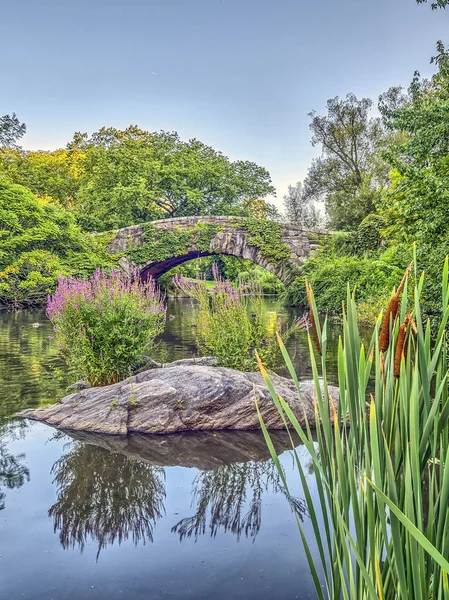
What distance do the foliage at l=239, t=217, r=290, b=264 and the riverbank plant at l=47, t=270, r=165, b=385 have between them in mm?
14729

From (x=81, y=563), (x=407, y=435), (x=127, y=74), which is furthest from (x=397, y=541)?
(x=127, y=74)

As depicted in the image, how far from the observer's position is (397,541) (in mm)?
1122

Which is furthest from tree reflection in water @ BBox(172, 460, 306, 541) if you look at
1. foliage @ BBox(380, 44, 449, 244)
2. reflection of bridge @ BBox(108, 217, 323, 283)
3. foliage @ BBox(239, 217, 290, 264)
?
reflection of bridge @ BBox(108, 217, 323, 283)

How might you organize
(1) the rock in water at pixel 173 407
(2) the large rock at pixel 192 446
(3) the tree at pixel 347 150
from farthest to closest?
(3) the tree at pixel 347 150, (1) the rock in water at pixel 173 407, (2) the large rock at pixel 192 446

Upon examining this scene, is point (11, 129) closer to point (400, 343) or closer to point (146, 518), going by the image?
point (146, 518)

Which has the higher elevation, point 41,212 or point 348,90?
point 348,90

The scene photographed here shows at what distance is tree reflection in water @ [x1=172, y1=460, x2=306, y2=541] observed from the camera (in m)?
3.61

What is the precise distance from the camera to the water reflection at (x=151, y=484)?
359cm

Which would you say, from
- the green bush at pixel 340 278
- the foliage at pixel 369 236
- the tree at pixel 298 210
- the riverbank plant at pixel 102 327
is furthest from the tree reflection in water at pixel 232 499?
the tree at pixel 298 210

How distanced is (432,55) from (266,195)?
2338 centimetres

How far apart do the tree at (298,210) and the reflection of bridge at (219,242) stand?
24973 millimetres

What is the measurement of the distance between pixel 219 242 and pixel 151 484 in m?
18.3

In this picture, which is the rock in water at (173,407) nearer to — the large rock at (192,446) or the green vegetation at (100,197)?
the large rock at (192,446)

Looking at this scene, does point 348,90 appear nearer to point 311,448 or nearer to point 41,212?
point 41,212
